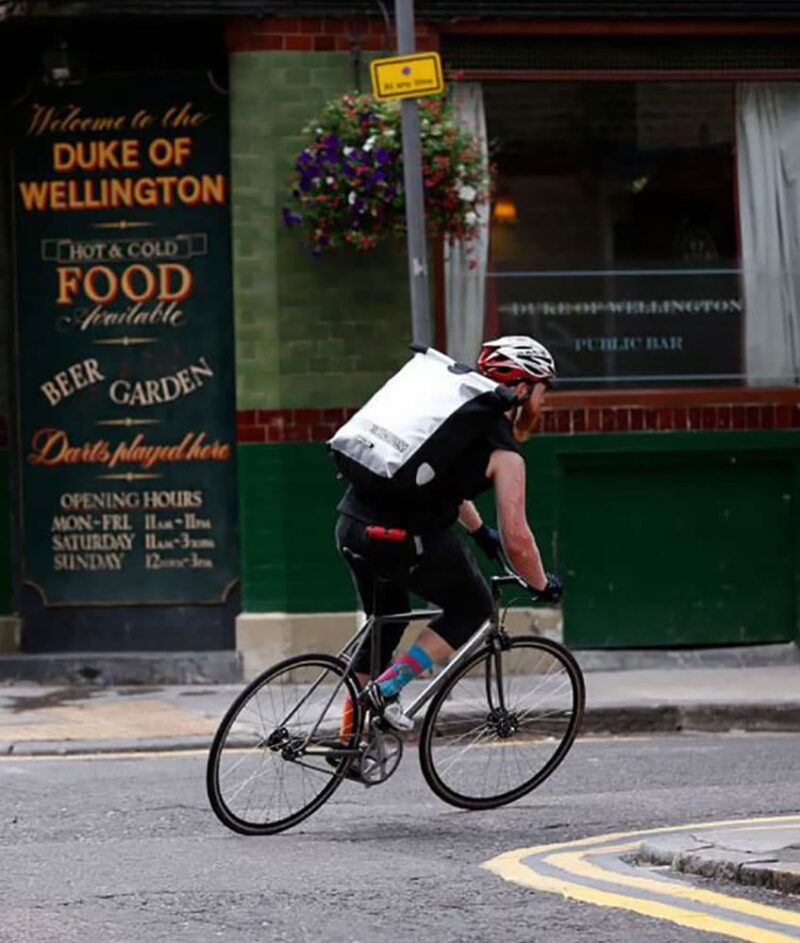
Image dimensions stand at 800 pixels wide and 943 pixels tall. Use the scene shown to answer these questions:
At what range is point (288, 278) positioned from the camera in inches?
555

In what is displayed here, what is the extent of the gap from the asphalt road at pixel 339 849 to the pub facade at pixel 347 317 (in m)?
3.32

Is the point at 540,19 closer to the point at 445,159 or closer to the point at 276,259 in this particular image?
the point at 445,159

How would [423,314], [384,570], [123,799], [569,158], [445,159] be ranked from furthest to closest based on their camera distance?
1. [569,158]
2. [445,159]
3. [423,314]
4. [123,799]
5. [384,570]

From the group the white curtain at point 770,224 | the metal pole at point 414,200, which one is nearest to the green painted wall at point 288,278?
the metal pole at point 414,200

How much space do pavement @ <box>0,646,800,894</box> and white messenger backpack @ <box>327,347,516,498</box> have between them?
12.0 feet

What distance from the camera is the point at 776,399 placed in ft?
47.8

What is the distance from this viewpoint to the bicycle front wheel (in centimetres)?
868

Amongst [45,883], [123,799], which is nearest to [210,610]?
[123,799]

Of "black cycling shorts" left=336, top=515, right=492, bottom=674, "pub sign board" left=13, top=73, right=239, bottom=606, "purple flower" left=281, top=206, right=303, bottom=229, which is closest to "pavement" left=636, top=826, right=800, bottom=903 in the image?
"black cycling shorts" left=336, top=515, right=492, bottom=674

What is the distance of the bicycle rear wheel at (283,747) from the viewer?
Answer: 820cm

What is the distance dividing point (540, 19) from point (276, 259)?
218cm

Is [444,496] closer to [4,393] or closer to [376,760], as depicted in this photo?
[376,760]

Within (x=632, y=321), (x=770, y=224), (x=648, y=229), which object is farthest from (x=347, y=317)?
(x=770, y=224)

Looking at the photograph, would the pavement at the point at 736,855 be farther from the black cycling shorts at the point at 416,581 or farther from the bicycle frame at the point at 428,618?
the black cycling shorts at the point at 416,581
